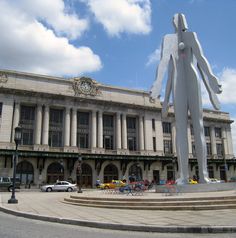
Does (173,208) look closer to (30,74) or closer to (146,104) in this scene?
(30,74)

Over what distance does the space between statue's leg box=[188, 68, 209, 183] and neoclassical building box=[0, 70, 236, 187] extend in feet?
89.1

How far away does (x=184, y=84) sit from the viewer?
20.8m

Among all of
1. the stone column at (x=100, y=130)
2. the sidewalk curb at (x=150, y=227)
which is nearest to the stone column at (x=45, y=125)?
the stone column at (x=100, y=130)

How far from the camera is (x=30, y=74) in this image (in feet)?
153

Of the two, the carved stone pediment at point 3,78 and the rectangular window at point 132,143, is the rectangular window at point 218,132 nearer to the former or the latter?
the rectangular window at point 132,143

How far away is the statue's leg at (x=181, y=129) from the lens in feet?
64.5

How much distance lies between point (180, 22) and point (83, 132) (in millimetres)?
31087

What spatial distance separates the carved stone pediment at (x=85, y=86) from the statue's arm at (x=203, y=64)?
30782mm

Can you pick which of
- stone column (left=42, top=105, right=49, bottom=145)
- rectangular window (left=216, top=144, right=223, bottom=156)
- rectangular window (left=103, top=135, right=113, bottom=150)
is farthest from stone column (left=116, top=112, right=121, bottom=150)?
rectangular window (left=216, top=144, right=223, bottom=156)

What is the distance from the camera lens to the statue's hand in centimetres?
1905

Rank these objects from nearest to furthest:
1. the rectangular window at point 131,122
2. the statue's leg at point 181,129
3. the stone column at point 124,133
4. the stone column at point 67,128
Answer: the statue's leg at point 181,129 → the stone column at point 67,128 → the stone column at point 124,133 → the rectangular window at point 131,122

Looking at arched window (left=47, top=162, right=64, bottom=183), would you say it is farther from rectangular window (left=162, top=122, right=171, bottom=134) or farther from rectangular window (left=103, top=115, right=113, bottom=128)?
rectangular window (left=162, top=122, right=171, bottom=134)

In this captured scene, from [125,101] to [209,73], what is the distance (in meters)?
33.8

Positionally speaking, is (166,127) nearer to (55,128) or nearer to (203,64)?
(55,128)
